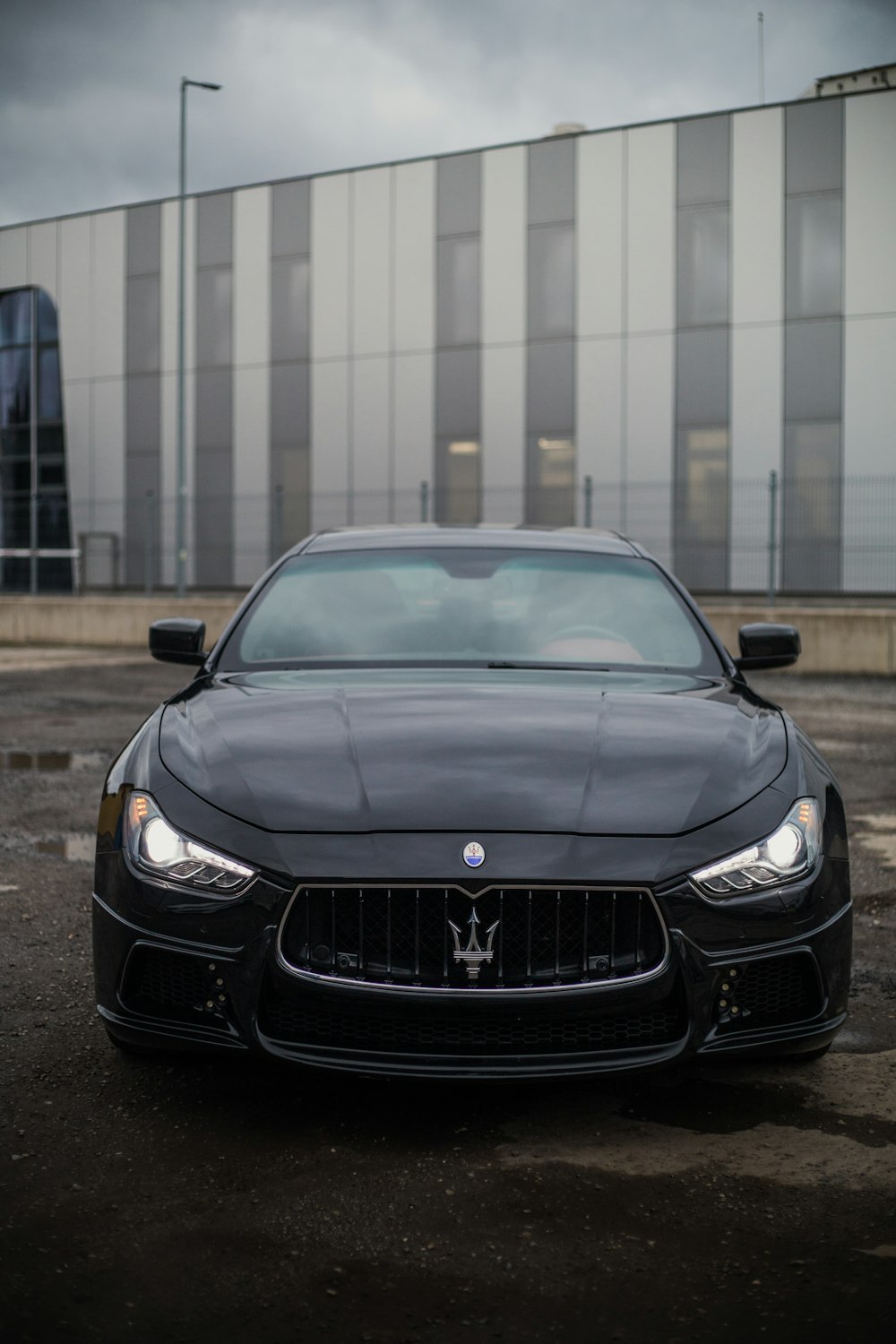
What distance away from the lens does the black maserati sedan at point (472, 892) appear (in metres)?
2.83

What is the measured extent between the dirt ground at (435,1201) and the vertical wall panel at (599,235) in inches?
980

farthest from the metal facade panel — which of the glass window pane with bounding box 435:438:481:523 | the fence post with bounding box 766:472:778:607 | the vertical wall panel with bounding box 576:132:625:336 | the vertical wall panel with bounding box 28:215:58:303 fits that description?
the fence post with bounding box 766:472:778:607

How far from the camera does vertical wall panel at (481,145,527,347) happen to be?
2841 cm

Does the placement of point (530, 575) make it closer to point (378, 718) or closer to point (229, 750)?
point (378, 718)

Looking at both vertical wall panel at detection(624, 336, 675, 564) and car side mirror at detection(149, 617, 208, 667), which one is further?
vertical wall panel at detection(624, 336, 675, 564)

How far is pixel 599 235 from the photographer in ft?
90.7

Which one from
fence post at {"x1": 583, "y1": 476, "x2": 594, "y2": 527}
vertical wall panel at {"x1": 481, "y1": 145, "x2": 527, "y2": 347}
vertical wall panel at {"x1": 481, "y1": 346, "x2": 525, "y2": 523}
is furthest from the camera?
vertical wall panel at {"x1": 481, "y1": 145, "x2": 527, "y2": 347}

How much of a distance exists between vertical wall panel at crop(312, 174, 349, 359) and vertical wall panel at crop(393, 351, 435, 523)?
1.53m

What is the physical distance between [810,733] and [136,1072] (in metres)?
8.28

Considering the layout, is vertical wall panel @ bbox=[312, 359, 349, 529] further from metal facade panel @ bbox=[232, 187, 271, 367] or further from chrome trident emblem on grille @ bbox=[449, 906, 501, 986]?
chrome trident emblem on grille @ bbox=[449, 906, 501, 986]

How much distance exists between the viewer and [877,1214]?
262 cm

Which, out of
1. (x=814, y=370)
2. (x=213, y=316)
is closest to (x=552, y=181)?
(x=814, y=370)

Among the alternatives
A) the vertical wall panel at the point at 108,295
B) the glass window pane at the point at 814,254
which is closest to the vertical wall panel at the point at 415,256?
the glass window pane at the point at 814,254

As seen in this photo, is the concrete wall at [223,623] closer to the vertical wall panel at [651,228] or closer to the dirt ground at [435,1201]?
the vertical wall panel at [651,228]
